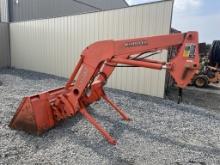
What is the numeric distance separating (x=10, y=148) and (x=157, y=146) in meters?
1.98

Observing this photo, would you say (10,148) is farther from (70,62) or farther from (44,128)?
(70,62)

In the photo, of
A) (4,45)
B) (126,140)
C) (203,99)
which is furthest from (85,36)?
(126,140)

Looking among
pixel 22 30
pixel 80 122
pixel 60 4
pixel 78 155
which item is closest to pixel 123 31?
pixel 80 122

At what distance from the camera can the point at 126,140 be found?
10.5 feet

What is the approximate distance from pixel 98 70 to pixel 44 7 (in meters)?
10.4

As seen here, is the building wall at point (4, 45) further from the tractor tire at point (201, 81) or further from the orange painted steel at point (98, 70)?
the tractor tire at point (201, 81)

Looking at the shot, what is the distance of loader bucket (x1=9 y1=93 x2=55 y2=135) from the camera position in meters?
3.09

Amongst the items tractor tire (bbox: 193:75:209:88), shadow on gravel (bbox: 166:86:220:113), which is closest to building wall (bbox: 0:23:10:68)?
shadow on gravel (bbox: 166:86:220:113)

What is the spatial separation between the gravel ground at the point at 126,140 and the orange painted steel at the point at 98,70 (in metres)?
0.22

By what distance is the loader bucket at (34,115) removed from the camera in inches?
122

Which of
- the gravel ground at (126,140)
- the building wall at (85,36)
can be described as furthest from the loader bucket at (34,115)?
the building wall at (85,36)

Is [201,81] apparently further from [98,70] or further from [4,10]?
[4,10]

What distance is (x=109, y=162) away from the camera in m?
2.64

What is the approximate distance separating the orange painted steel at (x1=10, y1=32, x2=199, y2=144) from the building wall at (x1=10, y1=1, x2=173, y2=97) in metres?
2.70
